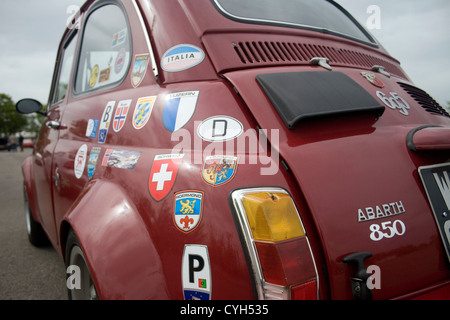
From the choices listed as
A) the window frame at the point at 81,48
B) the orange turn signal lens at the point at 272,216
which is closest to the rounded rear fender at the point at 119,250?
the orange turn signal lens at the point at 272,216

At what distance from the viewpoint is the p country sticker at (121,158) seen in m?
1.46

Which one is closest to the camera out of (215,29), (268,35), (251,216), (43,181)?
(251,216)

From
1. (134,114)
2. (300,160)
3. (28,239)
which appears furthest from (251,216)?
(28,239)

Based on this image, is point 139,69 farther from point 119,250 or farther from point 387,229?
point 387,229

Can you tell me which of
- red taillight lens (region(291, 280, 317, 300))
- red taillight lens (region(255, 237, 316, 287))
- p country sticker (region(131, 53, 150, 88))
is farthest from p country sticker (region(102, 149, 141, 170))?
red taillight lens (region(291, 280, 317, 300))

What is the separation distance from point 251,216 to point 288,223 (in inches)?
4.8

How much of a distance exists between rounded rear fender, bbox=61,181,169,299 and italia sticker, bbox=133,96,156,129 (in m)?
0.31

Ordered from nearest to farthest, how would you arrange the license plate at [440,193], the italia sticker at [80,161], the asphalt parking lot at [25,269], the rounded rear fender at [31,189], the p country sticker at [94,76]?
1. the license plate at [440,193]
2. the italia sticker at [80,161]
3. the p country sticker at [94,76]
4. the asphalt parking lot at [25,269]
5. the rounded rear fender at [31,189]

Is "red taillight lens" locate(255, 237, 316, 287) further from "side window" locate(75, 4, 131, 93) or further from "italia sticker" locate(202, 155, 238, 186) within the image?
"side window" locate(75, 4, 131, 93)

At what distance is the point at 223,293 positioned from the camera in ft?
3.51

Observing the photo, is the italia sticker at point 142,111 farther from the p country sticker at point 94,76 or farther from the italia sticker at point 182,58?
the p country sticker at point 94,76

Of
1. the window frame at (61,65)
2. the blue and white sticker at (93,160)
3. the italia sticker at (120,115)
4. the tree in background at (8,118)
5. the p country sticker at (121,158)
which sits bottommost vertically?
the p country sticker at (121,158)

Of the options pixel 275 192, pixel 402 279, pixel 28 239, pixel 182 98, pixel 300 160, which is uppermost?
pixel 28 239

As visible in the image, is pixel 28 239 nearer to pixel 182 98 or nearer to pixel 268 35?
pixel 182 98
